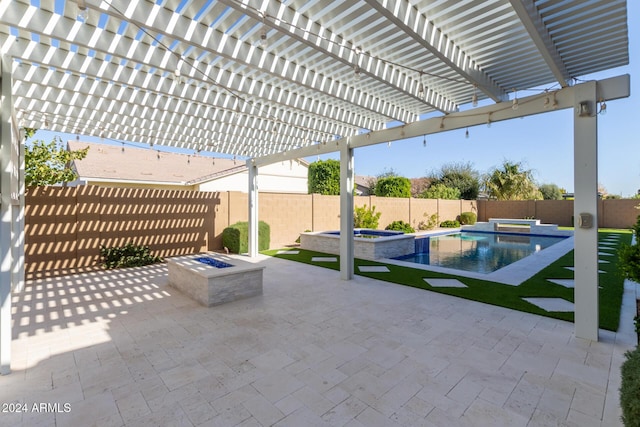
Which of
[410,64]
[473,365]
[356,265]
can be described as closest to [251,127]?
[410,64]

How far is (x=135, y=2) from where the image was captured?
2.92m

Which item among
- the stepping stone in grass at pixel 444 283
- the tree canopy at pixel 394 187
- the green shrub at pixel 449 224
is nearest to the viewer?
the stepping stone in grass at pixel 444 283

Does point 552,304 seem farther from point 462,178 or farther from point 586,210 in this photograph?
point 462,178

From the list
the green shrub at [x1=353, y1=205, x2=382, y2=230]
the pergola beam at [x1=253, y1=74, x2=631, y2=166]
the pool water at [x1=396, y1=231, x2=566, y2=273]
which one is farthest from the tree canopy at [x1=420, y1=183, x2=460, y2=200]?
the pergola beam at [x1=253, y1=74, x2=631, y2=166]

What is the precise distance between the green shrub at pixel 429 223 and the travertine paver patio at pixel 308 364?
13.7 meters

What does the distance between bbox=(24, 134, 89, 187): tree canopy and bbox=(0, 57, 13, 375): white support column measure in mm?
5771

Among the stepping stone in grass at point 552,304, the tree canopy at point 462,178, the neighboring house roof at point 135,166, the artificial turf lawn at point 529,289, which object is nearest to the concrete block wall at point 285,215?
the artificial turf lawn at point 529,289

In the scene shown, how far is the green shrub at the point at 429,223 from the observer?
18641 millimetres

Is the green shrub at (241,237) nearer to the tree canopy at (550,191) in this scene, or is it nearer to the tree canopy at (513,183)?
the tree canopy at (513,183)

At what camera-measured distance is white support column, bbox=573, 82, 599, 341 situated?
365cm

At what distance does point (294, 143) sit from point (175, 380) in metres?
6.55

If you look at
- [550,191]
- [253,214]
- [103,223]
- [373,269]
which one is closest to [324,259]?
[373,269]

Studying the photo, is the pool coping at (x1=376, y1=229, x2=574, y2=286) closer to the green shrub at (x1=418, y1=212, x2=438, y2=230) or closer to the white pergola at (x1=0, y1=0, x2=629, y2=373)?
the white pergola at (x1=0, y1=0, x2=629, y2=373)

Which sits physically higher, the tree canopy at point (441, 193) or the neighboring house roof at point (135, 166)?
the neighboring house roof at point (135, 166)
